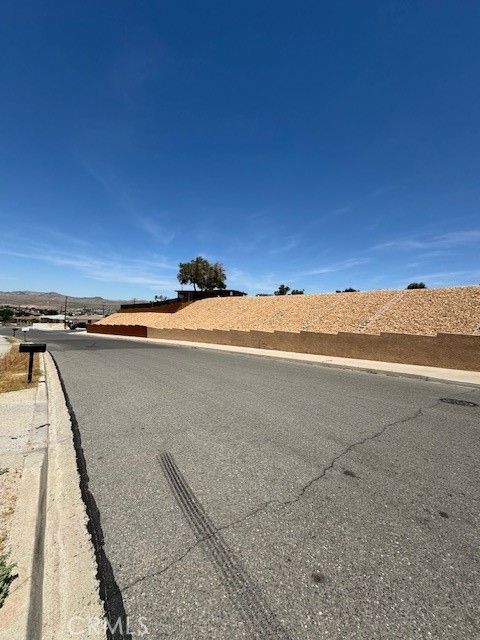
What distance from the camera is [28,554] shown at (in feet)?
7.98

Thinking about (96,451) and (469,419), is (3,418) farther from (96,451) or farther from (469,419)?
(469,419)

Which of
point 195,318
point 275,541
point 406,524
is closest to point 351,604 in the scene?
point 275,541

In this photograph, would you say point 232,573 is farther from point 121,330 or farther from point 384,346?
point 121,330

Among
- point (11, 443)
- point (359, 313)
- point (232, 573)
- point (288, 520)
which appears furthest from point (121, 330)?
point (232, 573)

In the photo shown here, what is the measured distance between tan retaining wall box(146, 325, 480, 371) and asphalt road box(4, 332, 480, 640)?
6.94 m

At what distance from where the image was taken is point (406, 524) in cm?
293

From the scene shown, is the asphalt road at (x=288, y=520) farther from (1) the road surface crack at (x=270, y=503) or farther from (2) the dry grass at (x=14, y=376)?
(2) the dry grass at (x=14, y=376)

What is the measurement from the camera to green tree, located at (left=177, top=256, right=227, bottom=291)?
63.3m

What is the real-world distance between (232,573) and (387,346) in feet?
45.7

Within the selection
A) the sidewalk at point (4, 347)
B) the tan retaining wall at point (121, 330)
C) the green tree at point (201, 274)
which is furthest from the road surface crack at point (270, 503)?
the green tree at point (201, 274)

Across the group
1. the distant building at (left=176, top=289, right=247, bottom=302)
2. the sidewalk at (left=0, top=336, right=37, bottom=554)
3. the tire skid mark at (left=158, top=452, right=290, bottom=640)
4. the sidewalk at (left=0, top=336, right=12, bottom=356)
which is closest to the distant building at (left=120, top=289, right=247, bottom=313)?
the distant building at (left=176, top=289, right=247, bottom=302)

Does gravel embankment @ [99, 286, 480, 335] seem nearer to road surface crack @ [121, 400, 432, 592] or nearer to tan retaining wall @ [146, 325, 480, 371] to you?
tan retaining wall @ [146, 325, 480, 371]

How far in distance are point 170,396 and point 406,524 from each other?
5711 millimetres

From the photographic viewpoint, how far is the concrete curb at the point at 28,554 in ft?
6.23
